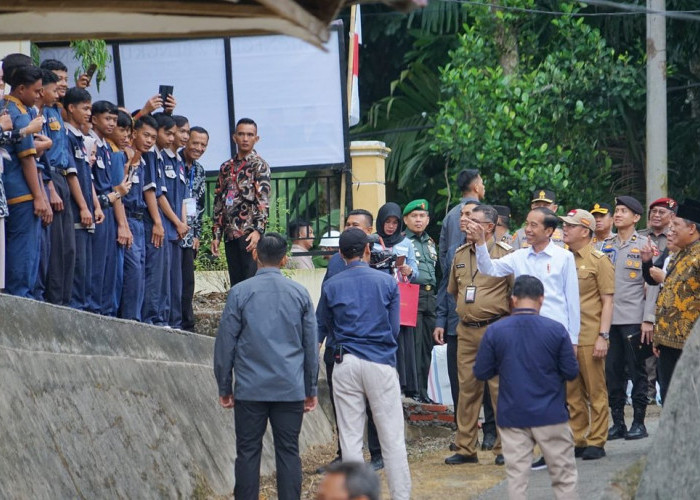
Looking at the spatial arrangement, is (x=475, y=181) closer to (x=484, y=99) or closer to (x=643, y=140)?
(x=484, y=99)

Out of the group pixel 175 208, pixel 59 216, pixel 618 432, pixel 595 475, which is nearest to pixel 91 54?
pixel 175 208

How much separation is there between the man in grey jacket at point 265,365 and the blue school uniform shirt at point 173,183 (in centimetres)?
273

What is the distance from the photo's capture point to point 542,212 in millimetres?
9445

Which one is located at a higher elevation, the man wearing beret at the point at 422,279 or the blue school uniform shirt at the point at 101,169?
the blue school uniform shirt at the point at 101,169

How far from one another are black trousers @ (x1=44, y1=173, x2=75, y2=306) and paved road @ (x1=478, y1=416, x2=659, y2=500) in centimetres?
333

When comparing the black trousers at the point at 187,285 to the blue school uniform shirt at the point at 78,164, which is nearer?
the blue school uniform shirt at the point at 78,164

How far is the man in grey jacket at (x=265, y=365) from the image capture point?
7809mm

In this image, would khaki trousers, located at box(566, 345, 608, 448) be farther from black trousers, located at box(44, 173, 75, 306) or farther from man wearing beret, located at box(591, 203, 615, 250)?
black trousers, located at box(44, 173, 75, 306)

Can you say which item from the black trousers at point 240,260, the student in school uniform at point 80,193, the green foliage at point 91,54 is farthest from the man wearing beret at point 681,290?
the green foliage at point 91,54

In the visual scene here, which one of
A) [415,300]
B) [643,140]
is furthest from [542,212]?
[643,140]

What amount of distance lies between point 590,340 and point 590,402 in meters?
0.49

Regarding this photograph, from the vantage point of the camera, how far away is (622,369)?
10.8 metres

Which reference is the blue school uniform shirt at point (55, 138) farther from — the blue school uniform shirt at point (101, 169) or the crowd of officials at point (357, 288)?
the blue school uniform shirt at point (101, 169)

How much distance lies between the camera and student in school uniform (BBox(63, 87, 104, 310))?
30.3 ft
